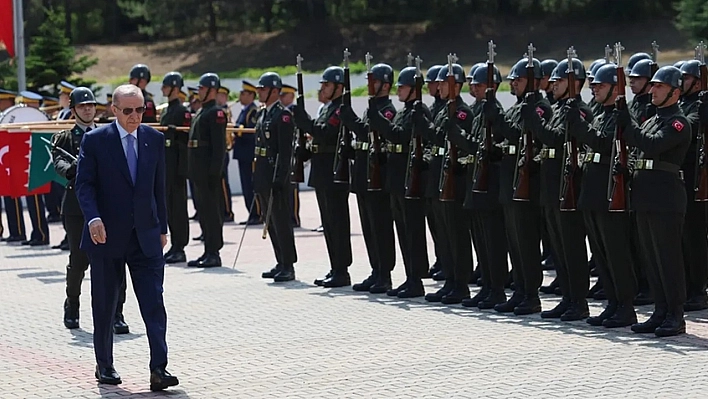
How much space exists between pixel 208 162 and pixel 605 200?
6.04m

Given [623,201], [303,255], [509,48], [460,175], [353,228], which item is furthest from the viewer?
[509,48]

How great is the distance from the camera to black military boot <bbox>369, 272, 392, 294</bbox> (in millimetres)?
12391

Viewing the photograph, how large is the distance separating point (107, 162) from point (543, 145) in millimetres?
3875

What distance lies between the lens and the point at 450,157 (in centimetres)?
1134

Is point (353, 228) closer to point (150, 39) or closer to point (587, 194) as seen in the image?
point (587, 194)

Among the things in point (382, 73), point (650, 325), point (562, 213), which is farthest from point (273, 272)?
point (650, 325)

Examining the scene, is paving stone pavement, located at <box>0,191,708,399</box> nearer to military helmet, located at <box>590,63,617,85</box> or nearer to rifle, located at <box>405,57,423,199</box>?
rifle, located at <box>405,57,423,199</box>

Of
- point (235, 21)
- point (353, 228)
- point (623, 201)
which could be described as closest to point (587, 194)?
point (623, 201)

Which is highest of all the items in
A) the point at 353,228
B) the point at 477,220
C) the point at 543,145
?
the point at 543,145

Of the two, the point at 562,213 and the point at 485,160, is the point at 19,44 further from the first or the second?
the point at 562,213

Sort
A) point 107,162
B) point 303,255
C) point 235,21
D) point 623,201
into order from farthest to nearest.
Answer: point 235,21 → point 303,255 → point 623,201 → point 107,162

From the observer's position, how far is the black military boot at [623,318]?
10.0 metres

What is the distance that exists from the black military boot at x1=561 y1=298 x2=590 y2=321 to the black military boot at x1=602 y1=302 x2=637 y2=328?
15.0 inches

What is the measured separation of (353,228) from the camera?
63.2 ft
